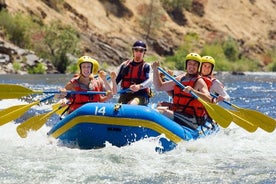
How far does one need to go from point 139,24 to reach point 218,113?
39747mm

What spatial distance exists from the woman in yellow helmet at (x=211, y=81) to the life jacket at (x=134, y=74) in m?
0.98

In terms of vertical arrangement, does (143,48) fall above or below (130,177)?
above

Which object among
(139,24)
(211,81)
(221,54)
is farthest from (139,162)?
(221,54)

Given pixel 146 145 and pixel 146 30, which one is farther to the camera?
pixel 146 30

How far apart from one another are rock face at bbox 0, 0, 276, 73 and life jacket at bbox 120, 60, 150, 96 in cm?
2145

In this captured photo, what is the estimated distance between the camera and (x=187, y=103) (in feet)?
28.2

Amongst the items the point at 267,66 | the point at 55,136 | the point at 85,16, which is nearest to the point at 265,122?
the point at 55,136

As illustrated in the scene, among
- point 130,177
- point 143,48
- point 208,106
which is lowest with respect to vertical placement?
point 130,177

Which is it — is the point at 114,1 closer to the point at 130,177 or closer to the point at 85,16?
the point at 85,16

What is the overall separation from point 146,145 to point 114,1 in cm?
4128

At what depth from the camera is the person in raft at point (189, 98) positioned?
8.43 metres

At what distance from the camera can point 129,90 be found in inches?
343

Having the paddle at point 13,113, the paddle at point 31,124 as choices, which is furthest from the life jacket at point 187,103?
the paddle at point 31,124

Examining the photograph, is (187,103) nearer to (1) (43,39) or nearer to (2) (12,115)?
(2) (12,115)
